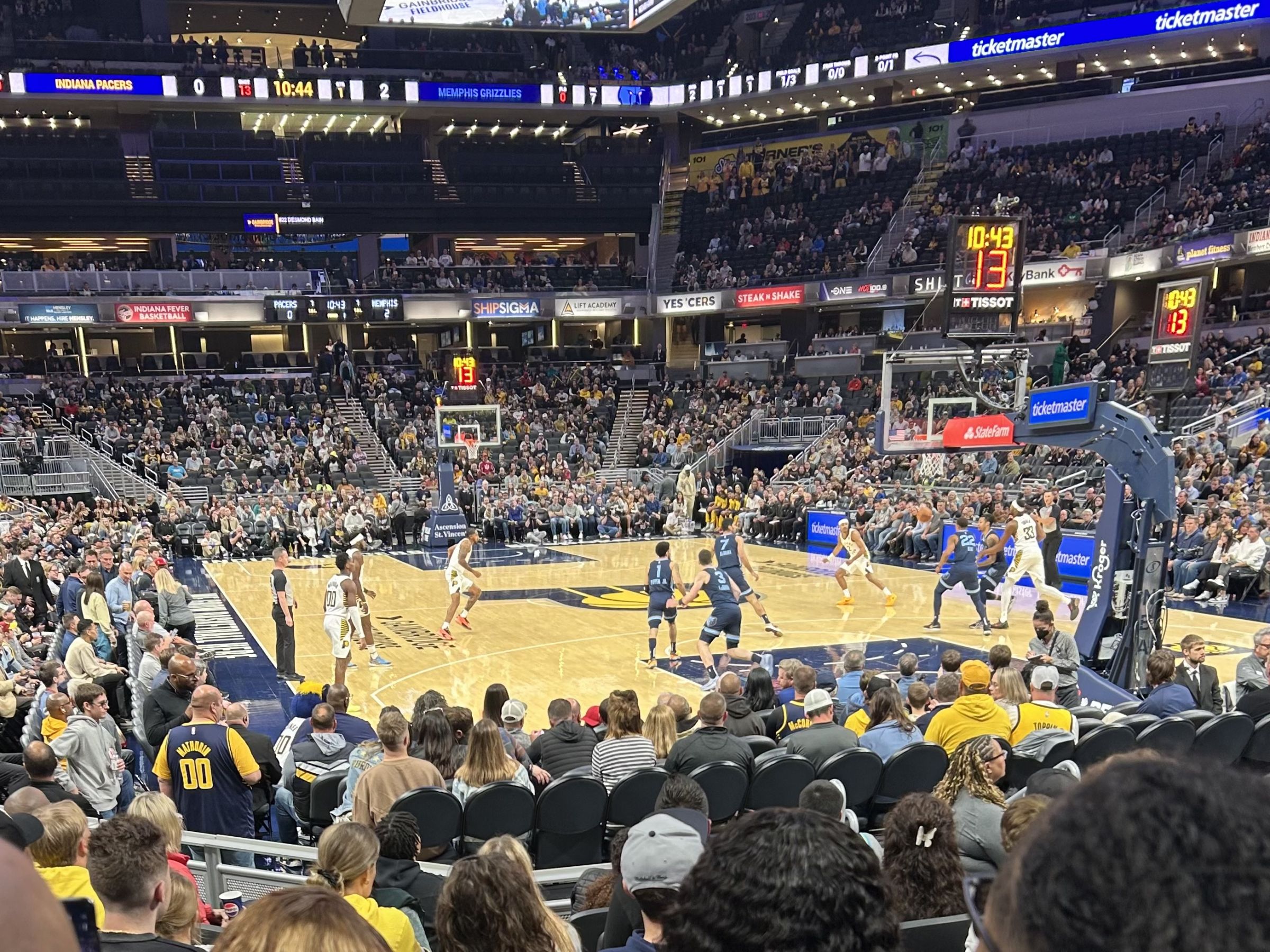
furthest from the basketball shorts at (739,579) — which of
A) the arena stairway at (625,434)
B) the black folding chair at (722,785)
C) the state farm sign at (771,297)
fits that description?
the state farm sign at (771,297)

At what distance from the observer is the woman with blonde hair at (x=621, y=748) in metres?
6.62

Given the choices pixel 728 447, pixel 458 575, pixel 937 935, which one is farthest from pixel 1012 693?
pixel 728 447

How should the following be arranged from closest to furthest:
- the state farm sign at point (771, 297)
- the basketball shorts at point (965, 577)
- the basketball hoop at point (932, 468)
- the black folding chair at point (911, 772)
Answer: the black folding chair at point (911, 772), the basketball shorts at point (965, 577), the basketball hoop at point (932, 468), the state farm sign at point (771, 297)

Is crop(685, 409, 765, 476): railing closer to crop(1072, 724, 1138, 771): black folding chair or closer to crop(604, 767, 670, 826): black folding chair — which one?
crop(1072, 724, 1138, 771): black folding chair

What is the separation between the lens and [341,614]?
487 inches

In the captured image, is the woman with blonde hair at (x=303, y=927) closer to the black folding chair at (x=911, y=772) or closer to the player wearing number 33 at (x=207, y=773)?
the player wearing number 33 at (x=207, y=773)

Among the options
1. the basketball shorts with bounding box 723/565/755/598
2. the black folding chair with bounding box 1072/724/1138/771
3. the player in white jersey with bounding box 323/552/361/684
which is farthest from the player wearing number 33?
the basketball shorts with bounding box 723/565/755/598

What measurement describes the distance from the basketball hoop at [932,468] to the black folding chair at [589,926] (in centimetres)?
2422

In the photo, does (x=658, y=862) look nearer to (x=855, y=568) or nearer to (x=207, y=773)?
(x=207, y=773)

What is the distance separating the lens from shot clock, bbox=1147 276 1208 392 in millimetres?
10289

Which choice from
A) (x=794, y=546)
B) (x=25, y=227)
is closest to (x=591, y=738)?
(x=794, y=546)

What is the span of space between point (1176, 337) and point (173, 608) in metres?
12.0

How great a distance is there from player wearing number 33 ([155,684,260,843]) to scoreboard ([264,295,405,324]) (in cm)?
3436

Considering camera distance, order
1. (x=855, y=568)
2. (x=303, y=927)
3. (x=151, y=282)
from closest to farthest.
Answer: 1. (x=303, y=927)
2. (x=855, y=568)
3. (x=151, y=282)
